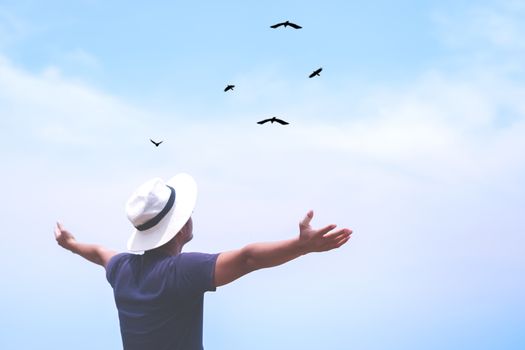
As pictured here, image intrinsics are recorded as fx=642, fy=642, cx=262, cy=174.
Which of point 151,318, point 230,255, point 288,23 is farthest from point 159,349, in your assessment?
point 288,23

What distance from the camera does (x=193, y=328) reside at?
19.8 ft

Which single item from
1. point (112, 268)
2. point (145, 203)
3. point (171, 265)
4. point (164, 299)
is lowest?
point (164, 299)

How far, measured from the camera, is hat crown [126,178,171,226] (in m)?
6.35

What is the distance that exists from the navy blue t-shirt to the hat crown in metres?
0.38

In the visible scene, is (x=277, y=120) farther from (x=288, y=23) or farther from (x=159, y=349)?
(x=159, y=349)

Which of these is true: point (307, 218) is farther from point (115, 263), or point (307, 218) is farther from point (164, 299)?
point (115, 263)

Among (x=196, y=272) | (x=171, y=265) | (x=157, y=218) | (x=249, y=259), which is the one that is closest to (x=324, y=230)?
(x=249, y=259)

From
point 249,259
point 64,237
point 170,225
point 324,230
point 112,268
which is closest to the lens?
point 324,230

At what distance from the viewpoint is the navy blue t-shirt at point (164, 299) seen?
18.8 feet

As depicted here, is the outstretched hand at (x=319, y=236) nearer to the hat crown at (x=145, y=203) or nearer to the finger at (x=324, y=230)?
the finger at (x=324, y=230)

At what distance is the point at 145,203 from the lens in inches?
250

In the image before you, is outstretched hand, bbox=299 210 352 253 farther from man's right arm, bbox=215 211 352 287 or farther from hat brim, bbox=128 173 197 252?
hat brim, bbox=128 173 197 252

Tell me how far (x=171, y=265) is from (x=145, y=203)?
764 millimetres

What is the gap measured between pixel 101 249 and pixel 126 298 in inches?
65.0
